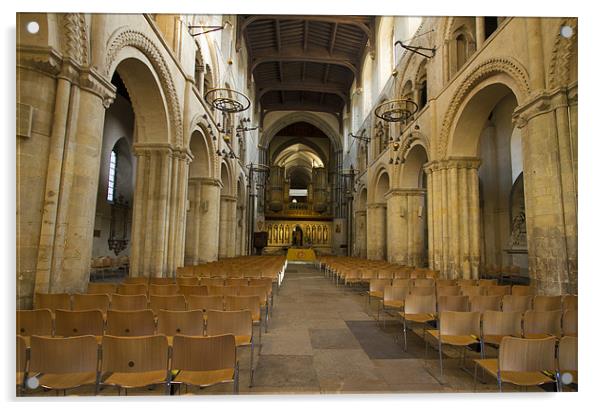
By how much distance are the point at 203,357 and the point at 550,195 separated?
21.2ft

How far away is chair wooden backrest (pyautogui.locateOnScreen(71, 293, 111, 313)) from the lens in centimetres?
464

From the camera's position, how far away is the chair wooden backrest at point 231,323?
12.1ft

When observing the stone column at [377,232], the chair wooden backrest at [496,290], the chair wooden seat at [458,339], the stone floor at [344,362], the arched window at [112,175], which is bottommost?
the stone floor at [344,362]

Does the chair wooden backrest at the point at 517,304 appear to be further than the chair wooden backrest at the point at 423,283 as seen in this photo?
No

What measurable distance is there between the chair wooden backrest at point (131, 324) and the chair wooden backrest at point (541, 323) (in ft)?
12.7

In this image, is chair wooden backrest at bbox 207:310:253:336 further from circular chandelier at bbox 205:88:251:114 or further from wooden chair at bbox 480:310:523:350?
circular chandelier at bbox 205:88:251:114

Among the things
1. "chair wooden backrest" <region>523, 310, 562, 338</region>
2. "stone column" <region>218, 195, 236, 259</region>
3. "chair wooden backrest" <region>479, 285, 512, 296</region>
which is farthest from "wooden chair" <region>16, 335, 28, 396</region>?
"stone column" <region>218, 195, 236, 259</region>

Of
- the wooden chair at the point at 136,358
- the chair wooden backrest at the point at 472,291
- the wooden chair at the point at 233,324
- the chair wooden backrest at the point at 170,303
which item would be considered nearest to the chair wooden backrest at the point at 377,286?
the chair wooden backrest at the point at 472,291

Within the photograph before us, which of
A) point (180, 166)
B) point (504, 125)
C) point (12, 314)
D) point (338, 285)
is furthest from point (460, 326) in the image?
point (504, 125)

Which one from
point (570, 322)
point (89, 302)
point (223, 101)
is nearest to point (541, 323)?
point (570, 322)

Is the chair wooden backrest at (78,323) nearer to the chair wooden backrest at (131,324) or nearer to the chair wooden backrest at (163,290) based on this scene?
the chair wooden backrest at (131,324)

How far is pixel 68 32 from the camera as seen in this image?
5.35 meters

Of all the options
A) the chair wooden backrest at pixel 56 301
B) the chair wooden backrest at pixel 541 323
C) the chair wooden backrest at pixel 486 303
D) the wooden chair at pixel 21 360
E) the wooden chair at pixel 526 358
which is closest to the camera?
the wooden chair at pixel 21 360

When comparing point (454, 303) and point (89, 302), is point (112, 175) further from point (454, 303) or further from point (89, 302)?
point (454, 303)
